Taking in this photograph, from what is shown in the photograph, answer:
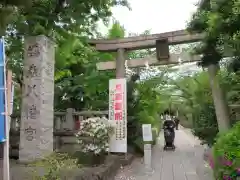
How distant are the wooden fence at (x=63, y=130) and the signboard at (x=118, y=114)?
2.82 ft

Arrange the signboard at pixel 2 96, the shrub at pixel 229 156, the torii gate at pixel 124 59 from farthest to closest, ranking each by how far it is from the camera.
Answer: the torii gate at pixel 124 59 → the signboard at pixel 2 96 → the shrub at pixel 229 156

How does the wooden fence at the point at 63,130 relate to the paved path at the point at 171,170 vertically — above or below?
above

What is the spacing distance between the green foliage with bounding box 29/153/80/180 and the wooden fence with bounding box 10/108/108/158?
9.63 feet

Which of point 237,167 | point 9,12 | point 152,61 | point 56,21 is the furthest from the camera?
point 152,61

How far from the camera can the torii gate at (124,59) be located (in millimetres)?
10112

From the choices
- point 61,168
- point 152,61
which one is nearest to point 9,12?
point 61,168

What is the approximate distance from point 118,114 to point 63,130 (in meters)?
2.11

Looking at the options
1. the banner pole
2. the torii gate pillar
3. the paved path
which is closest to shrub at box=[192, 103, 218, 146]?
the paved path

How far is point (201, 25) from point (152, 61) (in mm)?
4180

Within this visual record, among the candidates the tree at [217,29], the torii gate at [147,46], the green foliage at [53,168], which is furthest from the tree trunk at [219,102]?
the green foliage at [53,168]

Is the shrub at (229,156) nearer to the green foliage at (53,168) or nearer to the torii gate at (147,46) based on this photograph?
the green foliage at (53,168)

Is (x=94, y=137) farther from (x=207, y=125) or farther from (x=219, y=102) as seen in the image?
(x=207, y=125)

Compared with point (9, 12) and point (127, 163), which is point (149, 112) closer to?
point (127, 163)

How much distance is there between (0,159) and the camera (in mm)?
8852
